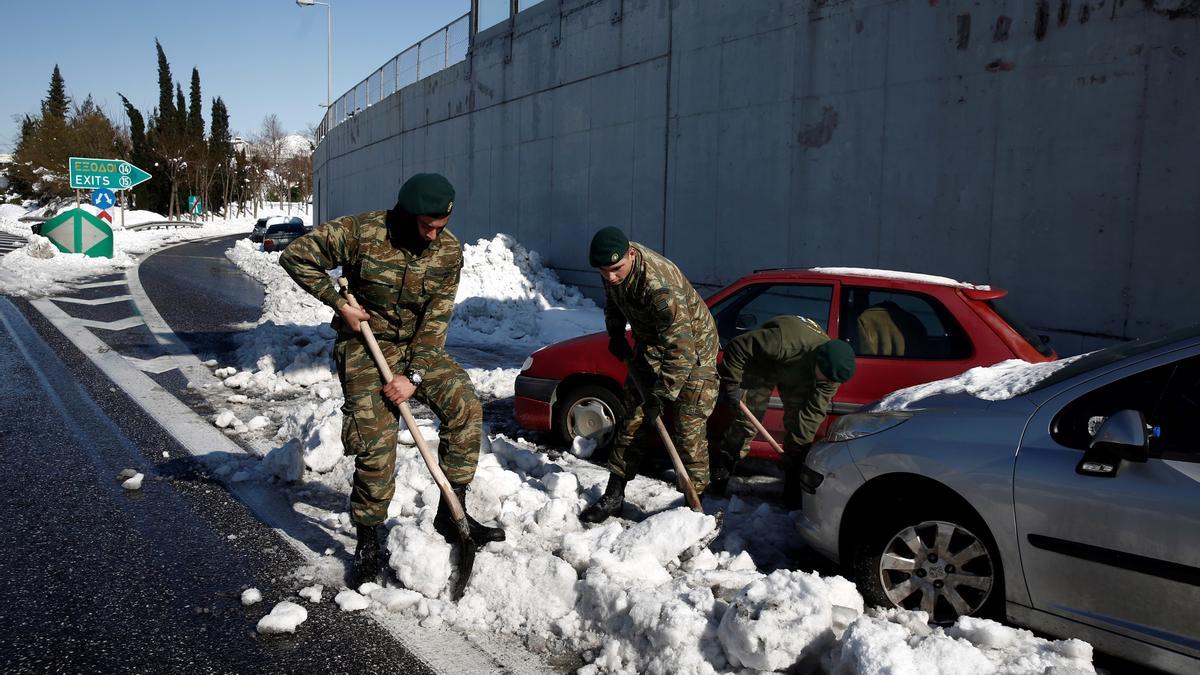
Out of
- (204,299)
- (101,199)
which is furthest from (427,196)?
(101,199)

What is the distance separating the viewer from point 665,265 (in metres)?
4.51

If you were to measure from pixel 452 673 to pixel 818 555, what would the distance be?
206cm

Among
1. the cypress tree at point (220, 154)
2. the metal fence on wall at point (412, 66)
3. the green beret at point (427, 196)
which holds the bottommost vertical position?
the green beret at point (427, 196)

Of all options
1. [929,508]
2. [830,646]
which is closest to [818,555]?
[929,508]

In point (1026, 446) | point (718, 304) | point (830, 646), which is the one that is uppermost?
point (718, 304)

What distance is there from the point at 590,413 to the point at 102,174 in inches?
665

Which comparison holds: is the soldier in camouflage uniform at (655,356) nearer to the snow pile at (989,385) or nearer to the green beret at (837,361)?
the green beret at (837,361)

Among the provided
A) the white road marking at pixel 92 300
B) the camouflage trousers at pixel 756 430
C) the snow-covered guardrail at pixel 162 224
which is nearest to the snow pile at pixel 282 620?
the camouflage trousers at pixel 756 430

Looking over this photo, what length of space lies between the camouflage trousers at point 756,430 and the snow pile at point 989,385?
1.02 m

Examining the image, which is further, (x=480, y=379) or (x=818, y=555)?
(x=480, y=379)

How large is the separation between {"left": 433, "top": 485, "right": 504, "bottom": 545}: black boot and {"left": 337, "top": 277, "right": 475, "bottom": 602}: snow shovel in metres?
0.04

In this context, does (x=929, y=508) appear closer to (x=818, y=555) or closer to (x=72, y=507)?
(x=818, y=555)

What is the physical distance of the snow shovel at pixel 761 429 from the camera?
498 cm

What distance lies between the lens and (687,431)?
15.1ft
